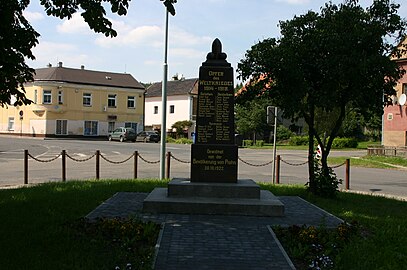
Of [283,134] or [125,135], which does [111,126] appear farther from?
[283,134]

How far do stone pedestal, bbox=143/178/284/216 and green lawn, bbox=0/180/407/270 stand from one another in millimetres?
1382

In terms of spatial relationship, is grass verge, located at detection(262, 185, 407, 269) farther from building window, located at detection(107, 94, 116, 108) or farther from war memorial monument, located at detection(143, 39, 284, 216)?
building window, located at detection(107, 94, 116, 108)

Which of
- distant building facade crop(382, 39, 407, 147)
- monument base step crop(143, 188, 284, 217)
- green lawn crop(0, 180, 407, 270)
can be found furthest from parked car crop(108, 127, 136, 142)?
monument base step crop(143, 188, 284, 217)

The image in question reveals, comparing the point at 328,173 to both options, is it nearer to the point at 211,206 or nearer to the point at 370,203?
the point at 370,203

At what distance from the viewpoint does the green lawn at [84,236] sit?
585 centimetres

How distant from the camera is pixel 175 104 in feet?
208

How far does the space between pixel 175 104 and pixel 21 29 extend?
53937 mm

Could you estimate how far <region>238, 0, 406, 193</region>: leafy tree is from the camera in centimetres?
1099

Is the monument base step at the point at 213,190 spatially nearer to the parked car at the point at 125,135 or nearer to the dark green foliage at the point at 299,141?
the parked car at the point at 125,135

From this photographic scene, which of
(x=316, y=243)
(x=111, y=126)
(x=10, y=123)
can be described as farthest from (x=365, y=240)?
(x=10, y=123)

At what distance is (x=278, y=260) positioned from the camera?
6.16 metres

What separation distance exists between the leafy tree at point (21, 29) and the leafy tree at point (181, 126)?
4904cm

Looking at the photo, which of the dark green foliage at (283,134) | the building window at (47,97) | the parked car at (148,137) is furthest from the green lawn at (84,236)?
the dark green foliage at (283,134)

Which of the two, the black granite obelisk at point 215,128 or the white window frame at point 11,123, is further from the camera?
the white window frame at point 11,123
